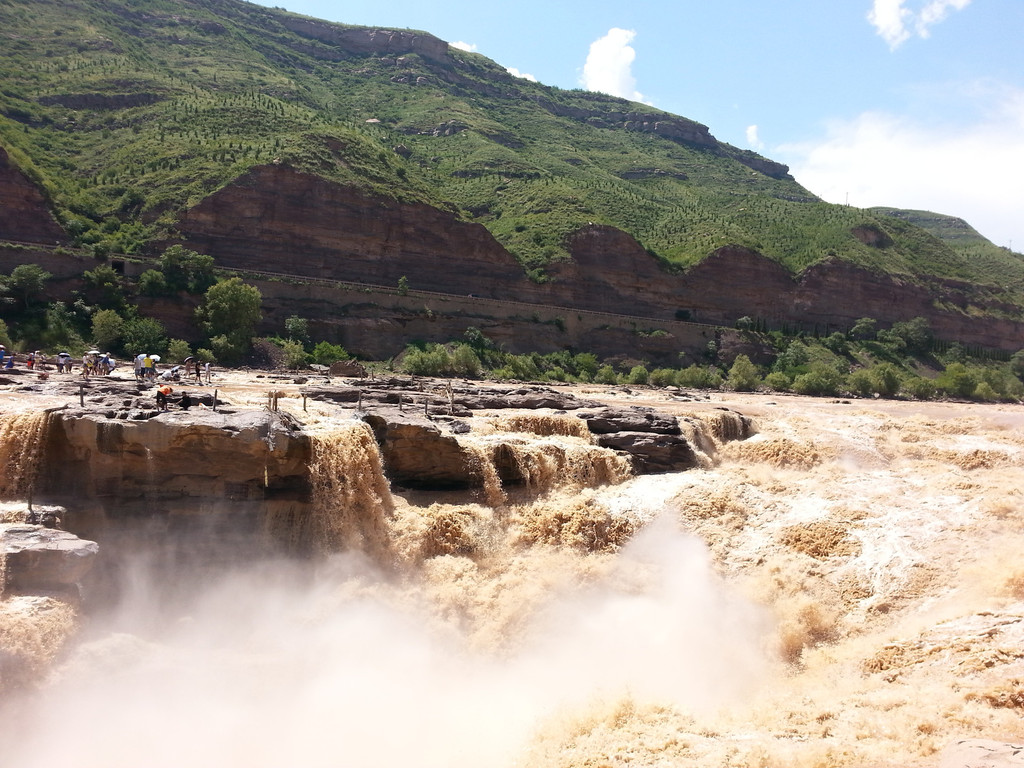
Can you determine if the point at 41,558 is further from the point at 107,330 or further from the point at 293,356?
the point at 293,356

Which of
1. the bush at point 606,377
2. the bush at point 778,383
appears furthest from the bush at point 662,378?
the bush at point 778,383

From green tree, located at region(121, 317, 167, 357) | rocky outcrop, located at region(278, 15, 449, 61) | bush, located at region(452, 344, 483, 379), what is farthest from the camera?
rocky outcrop, located at region(278, 15, 449, 61)

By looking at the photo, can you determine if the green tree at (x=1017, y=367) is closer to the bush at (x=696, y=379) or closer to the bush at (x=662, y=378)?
the bush at (x=696, y=379)

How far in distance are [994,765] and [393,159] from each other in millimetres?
67999

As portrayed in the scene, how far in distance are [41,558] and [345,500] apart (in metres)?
5.80

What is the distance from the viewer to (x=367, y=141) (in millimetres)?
68500

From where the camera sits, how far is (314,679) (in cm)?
1191

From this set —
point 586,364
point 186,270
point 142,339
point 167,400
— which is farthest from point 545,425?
point 586,364

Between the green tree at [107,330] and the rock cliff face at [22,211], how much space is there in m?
11.3

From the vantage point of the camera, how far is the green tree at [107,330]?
3438cm

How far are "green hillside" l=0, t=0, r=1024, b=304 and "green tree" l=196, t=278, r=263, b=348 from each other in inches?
383

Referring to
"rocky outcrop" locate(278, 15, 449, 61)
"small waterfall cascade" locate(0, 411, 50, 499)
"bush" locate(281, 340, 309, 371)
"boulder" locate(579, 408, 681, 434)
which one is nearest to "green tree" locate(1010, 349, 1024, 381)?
"boulder" locate(579, 408, 681, 434)

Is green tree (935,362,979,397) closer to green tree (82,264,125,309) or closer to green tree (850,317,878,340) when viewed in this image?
green tree (850,317,878,340)

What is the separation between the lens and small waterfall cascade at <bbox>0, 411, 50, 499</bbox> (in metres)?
13.3
